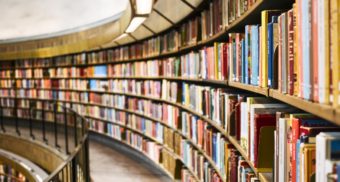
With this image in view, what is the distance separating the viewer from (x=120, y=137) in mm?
7453

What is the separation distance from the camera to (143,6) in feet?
12.1

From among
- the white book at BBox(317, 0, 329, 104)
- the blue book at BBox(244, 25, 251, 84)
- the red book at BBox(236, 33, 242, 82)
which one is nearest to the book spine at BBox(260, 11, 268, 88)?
the blue book at BBox(244, 25, 251, 84)

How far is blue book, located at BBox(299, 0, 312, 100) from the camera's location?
1.12 m

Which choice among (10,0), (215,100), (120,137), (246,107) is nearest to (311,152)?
(246,107)

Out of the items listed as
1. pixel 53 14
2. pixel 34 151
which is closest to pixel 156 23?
pixel 34 151

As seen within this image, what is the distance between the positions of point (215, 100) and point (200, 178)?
38.9 inches

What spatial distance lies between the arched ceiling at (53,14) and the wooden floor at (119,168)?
2451 mm

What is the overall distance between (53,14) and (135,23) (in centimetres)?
573

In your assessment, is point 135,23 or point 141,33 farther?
point 141,33

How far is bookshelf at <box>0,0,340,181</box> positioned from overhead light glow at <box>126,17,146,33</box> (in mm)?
408

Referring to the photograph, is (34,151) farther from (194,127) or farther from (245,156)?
(245,156)

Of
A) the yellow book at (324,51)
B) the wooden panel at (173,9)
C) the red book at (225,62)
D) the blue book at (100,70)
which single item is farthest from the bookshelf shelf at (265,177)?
the blue book at (100,70)

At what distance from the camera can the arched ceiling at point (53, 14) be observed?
8.75 metres

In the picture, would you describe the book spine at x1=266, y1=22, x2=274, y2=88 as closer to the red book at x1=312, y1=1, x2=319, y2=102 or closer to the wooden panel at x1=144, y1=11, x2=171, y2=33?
the red book at x1=312, y1=1, x2=319, y2=102
